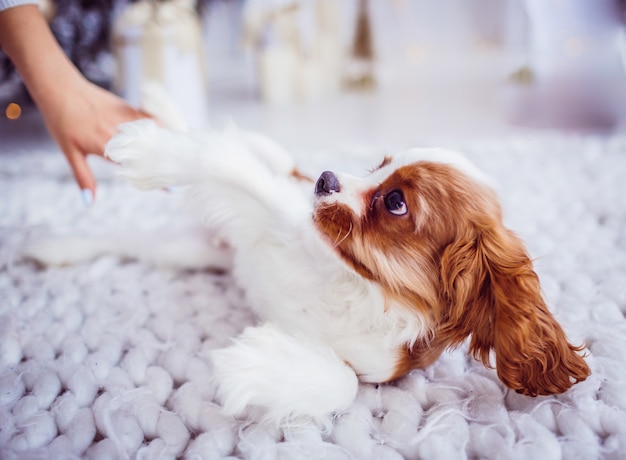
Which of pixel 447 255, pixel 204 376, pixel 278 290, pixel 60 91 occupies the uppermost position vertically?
pixel 60 91

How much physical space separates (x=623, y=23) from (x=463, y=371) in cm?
242

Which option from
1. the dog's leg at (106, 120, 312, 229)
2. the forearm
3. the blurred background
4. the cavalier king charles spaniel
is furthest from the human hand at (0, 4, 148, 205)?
the blurred background

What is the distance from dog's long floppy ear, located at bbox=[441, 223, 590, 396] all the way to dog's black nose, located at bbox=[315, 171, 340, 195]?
0.66ft

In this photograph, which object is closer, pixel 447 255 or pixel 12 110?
pixel 447 255

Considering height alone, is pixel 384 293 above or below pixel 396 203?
below

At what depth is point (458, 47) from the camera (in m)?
4.75

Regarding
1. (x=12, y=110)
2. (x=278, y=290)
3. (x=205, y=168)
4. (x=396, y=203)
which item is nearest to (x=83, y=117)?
(x=205, y=168)

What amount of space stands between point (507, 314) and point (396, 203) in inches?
9.0

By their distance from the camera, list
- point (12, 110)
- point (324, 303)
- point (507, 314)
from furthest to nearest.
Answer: point (12, 110), point (324, 303), point (507, 314)

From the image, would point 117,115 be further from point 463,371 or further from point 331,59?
point 331,59

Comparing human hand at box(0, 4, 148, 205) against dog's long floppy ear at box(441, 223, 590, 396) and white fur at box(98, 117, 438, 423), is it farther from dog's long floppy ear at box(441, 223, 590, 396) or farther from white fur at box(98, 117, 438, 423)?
dog's long floppy ear at box(441, 223, 590, 396)

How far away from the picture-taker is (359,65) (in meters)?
4.10

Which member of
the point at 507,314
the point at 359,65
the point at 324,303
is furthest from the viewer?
the point at 359,65

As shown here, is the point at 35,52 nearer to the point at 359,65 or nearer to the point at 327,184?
the point at 327,184
